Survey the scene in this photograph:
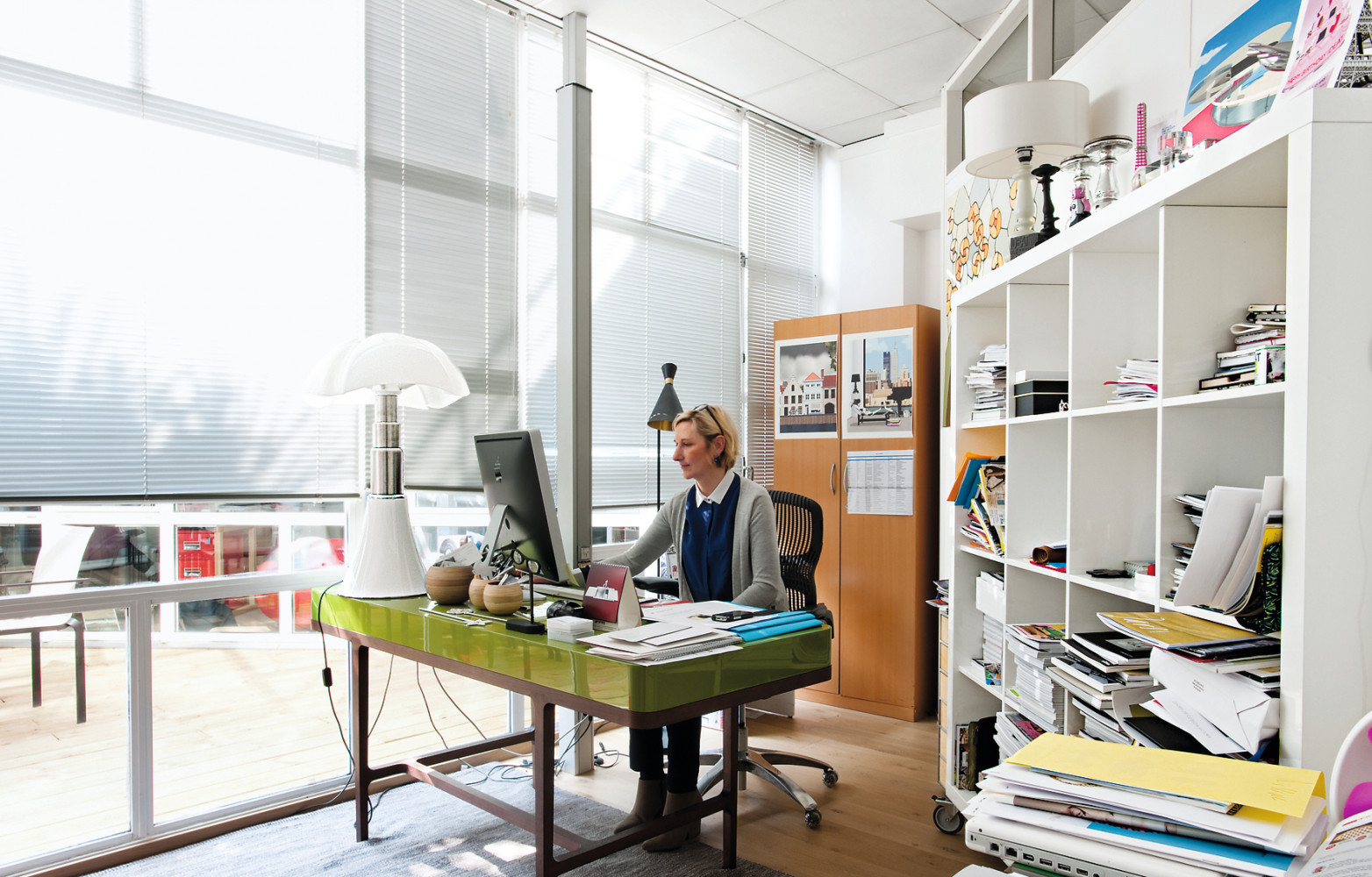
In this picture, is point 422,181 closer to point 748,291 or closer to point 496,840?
point 748,291

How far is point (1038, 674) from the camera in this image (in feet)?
6.71

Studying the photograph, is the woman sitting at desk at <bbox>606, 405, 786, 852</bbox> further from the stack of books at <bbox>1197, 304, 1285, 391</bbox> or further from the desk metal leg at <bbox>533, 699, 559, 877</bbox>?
the stack of books at <bbox>1197, 304, 1285, 391</bbox>

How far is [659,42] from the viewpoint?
3.96 metres

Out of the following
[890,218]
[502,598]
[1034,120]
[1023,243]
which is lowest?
[502,598]

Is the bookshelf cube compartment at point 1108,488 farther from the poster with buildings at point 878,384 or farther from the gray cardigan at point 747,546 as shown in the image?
the poster with buildings at point 878,384

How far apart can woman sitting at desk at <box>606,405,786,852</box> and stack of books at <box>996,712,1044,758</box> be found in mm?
764

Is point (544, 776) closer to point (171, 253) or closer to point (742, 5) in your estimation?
point (171, 253)

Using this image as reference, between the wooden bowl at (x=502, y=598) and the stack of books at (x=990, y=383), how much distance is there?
1.51 m

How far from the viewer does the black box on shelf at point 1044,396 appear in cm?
218

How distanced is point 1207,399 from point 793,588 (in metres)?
2.11

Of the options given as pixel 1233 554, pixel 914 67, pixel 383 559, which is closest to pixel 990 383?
pixel 1233 554

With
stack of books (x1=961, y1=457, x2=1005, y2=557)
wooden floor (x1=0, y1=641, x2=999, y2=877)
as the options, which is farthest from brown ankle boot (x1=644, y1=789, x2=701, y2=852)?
stack of books (x1=961, y1=457, x2=1005, y2=557)

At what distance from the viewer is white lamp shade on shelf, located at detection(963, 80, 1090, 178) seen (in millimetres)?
2641

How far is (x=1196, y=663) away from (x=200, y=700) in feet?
9.66
